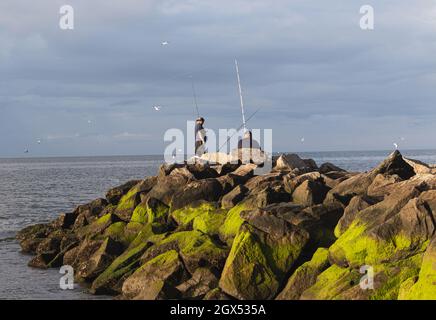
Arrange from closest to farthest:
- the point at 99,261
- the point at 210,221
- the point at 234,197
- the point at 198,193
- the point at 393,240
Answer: the point at 393,240 → the point at 210,221 → the point at 99,261 → the point at 234,197 → the point at 198,193

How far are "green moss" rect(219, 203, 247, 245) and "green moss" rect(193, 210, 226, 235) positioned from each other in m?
0.35

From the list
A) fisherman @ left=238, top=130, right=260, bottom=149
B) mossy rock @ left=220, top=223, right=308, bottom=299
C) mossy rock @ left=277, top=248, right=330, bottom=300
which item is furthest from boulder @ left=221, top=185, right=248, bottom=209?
fisherman @ left=238, top=130, right=260, bottom=149

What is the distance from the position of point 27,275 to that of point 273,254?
33.2 ft

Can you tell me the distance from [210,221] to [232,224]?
1.33 metres

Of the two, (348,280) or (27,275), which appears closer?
(348,280)

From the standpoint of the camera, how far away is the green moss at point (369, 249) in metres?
12.7

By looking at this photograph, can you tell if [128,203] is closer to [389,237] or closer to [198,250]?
[198,250]

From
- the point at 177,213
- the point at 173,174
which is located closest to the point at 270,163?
the point at 173,174

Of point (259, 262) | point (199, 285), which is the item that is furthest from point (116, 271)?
point (259, 262)

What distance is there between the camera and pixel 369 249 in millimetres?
12875

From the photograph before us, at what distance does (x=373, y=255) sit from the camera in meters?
12.8
